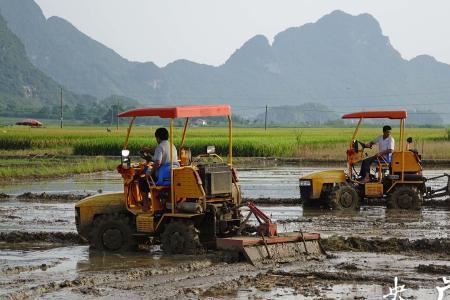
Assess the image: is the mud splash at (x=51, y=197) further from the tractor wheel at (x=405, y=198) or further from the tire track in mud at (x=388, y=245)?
the tire track in mud at (x=388, y=245)

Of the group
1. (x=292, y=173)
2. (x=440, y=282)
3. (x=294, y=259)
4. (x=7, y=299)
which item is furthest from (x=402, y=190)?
(x=292, y=173)

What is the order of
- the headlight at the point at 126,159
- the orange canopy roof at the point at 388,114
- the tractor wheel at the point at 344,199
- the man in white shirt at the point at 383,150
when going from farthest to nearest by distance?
the tractor wheel at the point at 344,199 < the man in white shirt at the point at 383,150 < the orange canopy roof at the point at 388,114 < the headlight at the point at 126,159

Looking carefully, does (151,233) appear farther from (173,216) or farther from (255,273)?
(255,273)

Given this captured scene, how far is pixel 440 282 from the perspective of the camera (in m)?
10.5

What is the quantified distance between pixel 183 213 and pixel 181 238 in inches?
13.7

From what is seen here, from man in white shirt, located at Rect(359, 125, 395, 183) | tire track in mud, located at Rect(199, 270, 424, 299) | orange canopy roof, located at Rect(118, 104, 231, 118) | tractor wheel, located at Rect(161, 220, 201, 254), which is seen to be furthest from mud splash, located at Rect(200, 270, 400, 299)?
man in white shirt, located at Rect(359, 125, 395, 183)

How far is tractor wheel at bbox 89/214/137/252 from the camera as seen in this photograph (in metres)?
13.3

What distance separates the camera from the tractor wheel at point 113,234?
13328 mm

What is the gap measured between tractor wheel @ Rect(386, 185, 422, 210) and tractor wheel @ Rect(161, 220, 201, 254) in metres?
7.71

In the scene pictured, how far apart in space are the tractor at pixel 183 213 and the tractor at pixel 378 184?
6.17 metres

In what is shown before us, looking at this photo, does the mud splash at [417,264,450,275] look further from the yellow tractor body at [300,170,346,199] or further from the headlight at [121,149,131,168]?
the yellow tractor body at [300,170,346,199]

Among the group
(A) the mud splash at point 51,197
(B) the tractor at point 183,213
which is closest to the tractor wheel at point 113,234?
(B) the tractor at point 183,213

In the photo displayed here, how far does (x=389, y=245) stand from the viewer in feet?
43.8

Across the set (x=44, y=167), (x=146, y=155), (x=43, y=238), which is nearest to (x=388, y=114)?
(x=146, y=155)
